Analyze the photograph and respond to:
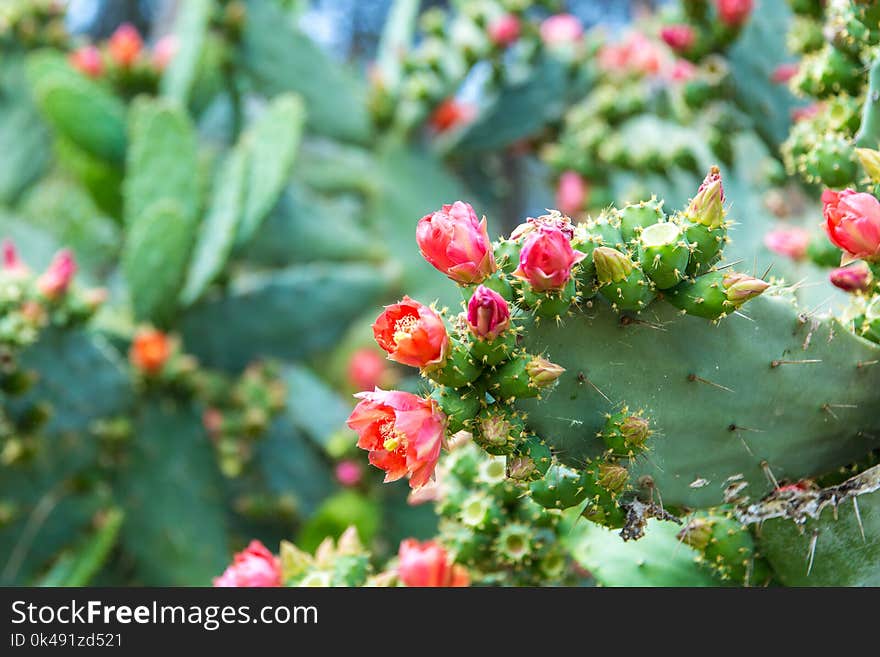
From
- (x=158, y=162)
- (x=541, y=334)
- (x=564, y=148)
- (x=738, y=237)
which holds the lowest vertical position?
(x=541, y=334)

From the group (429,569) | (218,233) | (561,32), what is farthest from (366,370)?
(429,569)

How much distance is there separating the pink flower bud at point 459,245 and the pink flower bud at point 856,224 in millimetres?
420

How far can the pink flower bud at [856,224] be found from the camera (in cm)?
105

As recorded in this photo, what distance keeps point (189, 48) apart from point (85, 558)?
4.81 feet

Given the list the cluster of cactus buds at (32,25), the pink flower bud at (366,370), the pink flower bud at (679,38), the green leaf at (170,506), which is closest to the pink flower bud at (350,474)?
the green leaf at (170,506)

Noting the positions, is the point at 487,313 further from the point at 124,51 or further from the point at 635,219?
the point at 124,51

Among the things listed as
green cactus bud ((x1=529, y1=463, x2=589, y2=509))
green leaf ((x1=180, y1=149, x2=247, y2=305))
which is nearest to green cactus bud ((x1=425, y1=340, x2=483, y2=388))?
green cactus bud ((x1=529, y1=463, x2=589, y2=509))

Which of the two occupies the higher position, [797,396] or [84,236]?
[84,236]

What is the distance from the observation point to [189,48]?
8.98ft
